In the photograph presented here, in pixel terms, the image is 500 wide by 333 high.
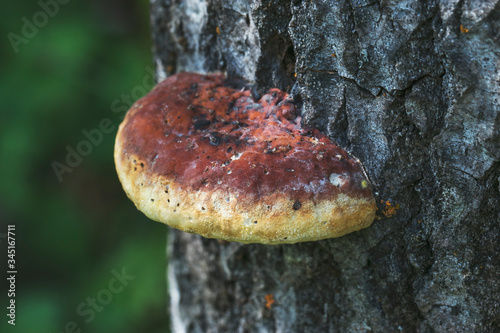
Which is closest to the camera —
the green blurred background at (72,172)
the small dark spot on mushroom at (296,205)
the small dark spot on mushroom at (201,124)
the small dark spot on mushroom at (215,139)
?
the small dark spot on mushroom at (296,205)

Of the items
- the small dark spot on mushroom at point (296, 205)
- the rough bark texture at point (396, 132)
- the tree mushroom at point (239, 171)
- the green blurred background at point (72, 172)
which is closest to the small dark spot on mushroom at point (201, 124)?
the tree mushroom at point (239, 171)

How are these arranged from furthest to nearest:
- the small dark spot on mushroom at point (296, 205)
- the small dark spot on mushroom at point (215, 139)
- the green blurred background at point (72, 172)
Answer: the green blurred background at point (72, 172) → the small dark spot on mushroom at point (215, 139) → the small dark spot on mushroom at point (296, 205)

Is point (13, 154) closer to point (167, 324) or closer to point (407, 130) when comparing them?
point (167, 324)

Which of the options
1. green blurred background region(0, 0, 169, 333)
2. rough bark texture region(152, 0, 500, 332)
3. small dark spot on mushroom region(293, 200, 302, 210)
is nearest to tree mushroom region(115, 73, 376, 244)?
small dark spot on mushroom region(293, 200, 302, 210)

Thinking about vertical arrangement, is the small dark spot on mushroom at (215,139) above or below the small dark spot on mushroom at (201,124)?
below

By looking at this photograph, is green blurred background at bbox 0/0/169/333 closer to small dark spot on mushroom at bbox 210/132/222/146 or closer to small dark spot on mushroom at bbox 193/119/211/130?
small dark spot on mushroom at bbox 193/119/211/130

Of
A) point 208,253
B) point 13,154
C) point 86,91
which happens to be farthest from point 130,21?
point 208,253

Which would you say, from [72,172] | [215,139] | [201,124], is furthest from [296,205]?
[72,172]

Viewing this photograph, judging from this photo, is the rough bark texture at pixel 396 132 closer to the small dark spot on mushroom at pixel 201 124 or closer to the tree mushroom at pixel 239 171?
the tree mushroom at pixel 239 171
